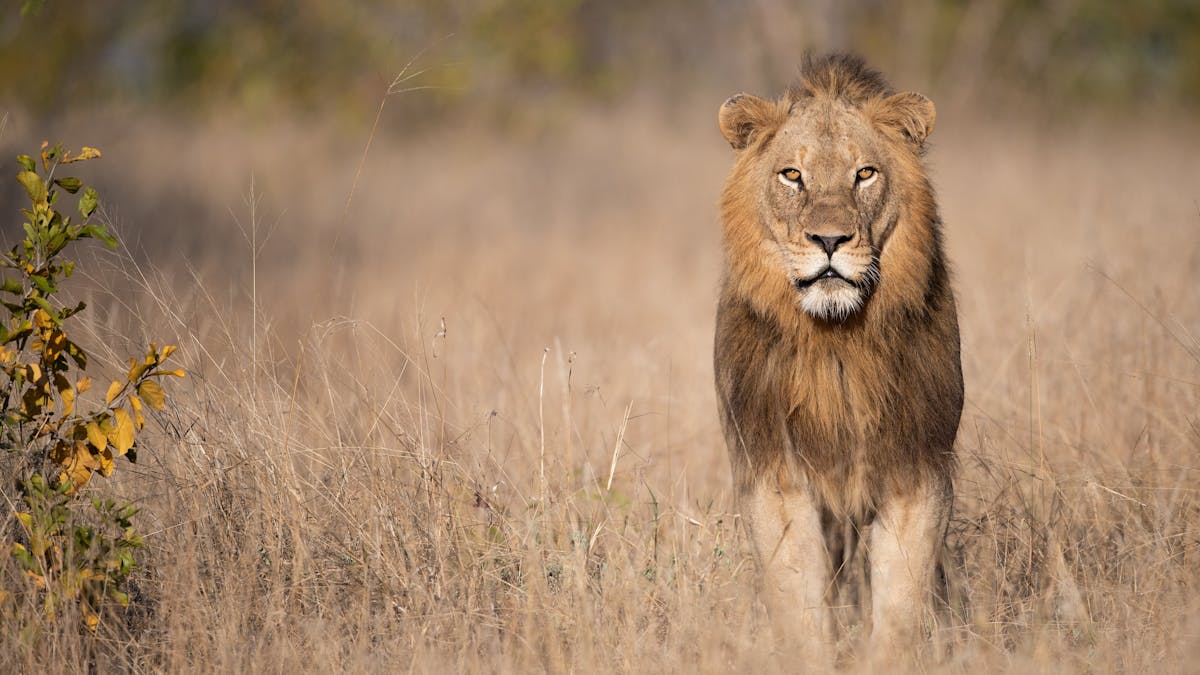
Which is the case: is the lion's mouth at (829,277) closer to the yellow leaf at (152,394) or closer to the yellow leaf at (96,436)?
the yellow leaf at (152,394)

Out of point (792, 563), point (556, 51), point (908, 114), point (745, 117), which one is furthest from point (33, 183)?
point (556, 51)

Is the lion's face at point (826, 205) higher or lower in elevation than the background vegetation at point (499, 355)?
higher

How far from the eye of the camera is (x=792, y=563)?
3.90 metres

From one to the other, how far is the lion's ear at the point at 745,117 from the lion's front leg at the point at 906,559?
4.24 ft

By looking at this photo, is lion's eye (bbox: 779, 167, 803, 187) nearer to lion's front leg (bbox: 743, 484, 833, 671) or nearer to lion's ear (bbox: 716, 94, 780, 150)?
lion's ear (bbox: 716, 94, 780, 150)

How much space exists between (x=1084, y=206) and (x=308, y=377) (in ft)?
27.3

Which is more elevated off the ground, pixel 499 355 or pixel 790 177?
pixel 790 177

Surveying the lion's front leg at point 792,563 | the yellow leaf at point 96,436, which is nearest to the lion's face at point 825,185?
the lion's front leg at point 792,563

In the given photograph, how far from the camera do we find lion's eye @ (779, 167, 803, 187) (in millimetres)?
4004

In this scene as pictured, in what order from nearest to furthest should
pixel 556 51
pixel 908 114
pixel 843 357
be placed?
pixel 843 357, pixel 908 114, pixel 556 51

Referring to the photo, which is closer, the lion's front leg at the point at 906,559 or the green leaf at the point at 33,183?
the green leaf at the point at 33,183

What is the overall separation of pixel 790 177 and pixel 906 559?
48.5 inches

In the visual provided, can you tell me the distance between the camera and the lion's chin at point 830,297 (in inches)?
149

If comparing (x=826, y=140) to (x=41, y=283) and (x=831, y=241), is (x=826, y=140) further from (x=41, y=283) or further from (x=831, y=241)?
(x=41, y=283)
